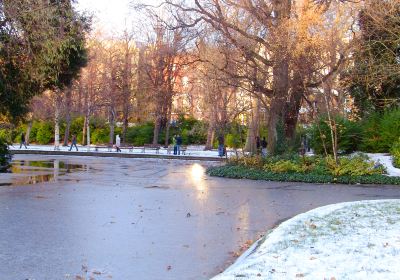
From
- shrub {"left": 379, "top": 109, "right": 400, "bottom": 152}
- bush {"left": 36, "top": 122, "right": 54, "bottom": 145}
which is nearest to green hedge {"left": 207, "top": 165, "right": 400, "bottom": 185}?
shrub {"left": 379, "top": 109, "right": 400, "bottom": 152}

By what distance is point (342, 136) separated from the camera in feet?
83.0

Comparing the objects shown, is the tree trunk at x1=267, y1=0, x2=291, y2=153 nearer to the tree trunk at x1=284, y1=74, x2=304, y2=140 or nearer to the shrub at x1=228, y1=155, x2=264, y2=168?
the tree trunk at x1=284, y1=74, x2=304, y2=140

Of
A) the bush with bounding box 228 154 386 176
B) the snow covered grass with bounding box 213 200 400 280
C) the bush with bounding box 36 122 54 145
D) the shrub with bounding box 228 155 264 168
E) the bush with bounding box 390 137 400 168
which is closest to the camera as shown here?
the snow covered grass with bounding box 213 200 400 280

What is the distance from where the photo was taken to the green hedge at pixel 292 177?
18.7m

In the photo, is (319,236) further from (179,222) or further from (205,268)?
(179,222)

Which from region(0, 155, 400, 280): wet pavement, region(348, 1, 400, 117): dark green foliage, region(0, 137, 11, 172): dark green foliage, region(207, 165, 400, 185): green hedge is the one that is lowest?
region(0, 155, 400, 280): wet pavement

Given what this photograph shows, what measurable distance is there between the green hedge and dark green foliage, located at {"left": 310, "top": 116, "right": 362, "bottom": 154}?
18.8 ft

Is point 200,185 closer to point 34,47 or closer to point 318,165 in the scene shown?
point 318,165

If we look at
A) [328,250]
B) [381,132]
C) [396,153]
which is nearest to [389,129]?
[381,132]

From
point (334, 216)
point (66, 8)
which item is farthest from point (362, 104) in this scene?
point (334, 216)

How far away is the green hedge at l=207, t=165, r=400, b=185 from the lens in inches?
737

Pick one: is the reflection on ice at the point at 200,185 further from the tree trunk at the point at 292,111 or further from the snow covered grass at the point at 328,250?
the tree trunk at the point at 292,111

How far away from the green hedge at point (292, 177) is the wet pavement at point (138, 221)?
A: 36.1 inches

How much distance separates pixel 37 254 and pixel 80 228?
209 centimetres
